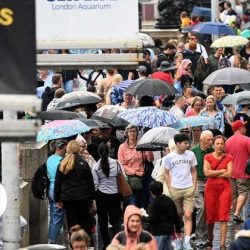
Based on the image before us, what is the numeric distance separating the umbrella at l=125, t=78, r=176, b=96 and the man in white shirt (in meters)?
5.30

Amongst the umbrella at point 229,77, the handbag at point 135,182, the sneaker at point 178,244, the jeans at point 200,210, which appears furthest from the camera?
the umbrella at point 229,77

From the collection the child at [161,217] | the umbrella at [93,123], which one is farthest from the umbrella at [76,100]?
the child at [161,217]

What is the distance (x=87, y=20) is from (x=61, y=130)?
19.2ft

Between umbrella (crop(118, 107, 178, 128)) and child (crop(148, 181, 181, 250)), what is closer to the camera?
child (crop(148, 181, 181, 250))

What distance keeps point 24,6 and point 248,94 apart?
14.2 meters

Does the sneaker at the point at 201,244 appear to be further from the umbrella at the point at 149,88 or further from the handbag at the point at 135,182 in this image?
the umbrella at the point at 149,88

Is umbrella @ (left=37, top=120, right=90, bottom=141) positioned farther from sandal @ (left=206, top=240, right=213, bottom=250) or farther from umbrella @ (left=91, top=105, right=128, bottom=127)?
sandal @ (left=206, top=240, right=213, bottom=250)

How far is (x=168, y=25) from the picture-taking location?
46.5 m

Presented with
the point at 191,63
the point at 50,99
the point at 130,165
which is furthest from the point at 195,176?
the point at 191,63

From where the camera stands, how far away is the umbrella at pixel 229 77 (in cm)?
2639

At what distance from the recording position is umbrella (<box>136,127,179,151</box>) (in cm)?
2030

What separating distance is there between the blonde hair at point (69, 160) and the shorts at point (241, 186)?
320 cm

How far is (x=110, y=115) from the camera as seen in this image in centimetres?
2294

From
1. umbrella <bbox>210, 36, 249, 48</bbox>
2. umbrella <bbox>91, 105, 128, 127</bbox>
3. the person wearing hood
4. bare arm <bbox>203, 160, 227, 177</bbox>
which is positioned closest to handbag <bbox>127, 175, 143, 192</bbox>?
bare arm <bbox>203, 160, 227, 177</bbox>
